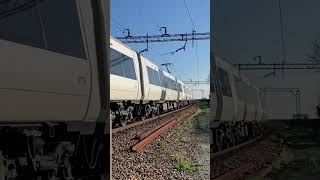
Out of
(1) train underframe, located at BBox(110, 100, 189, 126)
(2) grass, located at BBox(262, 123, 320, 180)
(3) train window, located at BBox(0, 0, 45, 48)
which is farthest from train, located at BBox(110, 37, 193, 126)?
(2) grass, located at BBox(262, 123, 320, 180)

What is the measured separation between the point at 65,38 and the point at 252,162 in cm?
108

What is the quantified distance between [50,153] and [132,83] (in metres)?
0.70

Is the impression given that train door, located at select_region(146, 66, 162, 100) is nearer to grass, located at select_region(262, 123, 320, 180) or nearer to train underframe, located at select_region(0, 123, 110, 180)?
train underframe, located at select_region(0, 123, 110, 180)

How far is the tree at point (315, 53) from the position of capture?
1.96 m

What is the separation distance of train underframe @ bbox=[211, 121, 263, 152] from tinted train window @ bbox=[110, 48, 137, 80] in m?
0.57

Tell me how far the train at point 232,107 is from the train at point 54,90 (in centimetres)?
53

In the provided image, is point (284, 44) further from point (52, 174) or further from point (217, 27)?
point (52, 174)

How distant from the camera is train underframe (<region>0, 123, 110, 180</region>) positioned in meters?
1.79

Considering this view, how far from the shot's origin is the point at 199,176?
6.72 feet

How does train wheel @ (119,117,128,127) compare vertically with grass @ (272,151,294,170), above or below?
above

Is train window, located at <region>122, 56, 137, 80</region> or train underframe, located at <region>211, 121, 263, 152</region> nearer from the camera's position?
train underframe, located at <region>211, 121, 263, 152</region>

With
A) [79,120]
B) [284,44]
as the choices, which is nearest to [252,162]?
[284,44]

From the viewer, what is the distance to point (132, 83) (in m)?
2.48

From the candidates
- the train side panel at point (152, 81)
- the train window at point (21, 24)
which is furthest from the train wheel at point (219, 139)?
the train window at point (21, 24)
